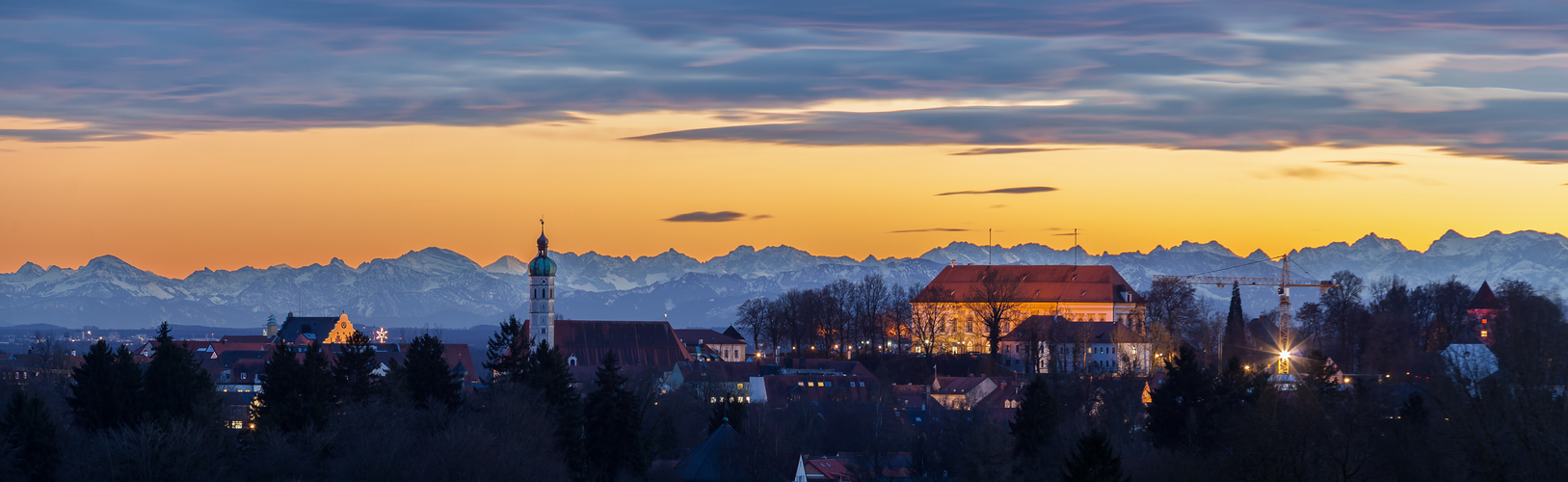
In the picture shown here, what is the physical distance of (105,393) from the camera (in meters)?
67.8

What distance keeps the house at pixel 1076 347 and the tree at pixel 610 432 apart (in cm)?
5848

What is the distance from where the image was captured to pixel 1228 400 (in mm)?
70688

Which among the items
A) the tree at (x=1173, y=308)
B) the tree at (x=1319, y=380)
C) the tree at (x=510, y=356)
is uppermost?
the tree at (x=1173, y=308)

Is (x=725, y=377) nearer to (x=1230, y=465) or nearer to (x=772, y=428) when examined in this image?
(x=772, y=428)

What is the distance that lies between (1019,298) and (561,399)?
102m

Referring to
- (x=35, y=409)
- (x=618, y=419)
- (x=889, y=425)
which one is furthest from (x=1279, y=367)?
(x=35, y=409)

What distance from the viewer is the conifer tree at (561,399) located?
228 feet

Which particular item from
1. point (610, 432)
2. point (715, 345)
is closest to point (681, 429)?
point (610, 432)

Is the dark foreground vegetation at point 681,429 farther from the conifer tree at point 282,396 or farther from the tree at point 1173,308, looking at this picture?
the tree at point 1173,308

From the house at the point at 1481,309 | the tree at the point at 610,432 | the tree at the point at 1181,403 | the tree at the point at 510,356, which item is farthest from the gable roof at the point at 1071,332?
the tree at the point at 610,432

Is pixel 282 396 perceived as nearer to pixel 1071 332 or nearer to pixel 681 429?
pixel 681 429

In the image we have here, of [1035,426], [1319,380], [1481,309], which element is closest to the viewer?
[1035,426]

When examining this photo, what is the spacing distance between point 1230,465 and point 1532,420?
965cm

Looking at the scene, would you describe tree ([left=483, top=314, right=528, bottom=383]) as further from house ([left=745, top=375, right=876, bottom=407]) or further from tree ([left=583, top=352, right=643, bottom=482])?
house ([left=745, top=375, right=876, bottom=407])
